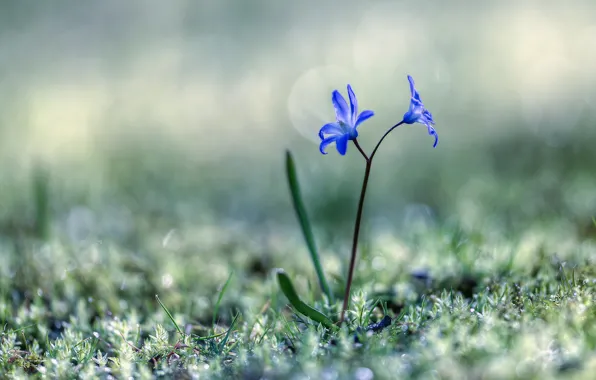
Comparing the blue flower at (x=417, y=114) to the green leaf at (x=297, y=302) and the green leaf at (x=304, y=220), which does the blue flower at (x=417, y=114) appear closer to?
the green leaf at (x=304, y=220)

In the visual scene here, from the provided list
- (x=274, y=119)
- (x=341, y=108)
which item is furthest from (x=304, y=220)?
(x=274, y=119)

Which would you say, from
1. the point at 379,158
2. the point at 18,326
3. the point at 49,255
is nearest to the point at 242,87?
the point at 379,158

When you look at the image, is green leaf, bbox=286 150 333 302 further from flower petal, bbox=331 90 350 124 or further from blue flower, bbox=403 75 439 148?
blue flower, bbox=403 75 439 148

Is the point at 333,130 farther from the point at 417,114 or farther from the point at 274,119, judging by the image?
the point at 274,119

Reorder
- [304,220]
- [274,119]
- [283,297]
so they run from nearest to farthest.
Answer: [304,220], [283,297], [274,119]

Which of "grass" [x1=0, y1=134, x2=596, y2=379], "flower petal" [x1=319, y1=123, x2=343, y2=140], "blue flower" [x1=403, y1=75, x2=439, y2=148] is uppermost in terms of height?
"blue flower" [x1=403, y1=75, x2=439, y2=148]

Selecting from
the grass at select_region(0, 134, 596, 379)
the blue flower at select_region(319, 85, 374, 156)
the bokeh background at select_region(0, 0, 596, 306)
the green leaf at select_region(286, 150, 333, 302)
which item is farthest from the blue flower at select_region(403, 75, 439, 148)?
the bokeh background at select_region(0, 0, 596, 306)
